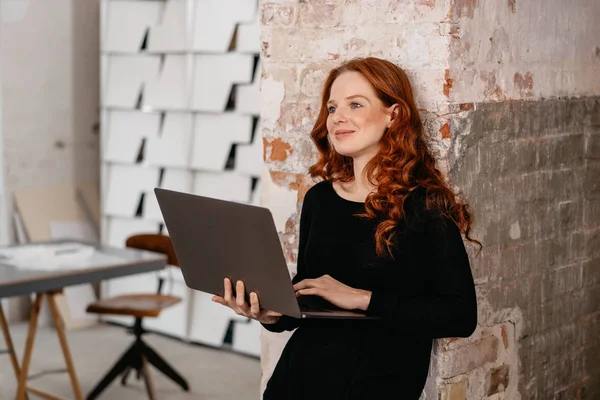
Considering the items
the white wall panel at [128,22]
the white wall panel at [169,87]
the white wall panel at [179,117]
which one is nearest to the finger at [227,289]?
the white wall panel at [179,117]

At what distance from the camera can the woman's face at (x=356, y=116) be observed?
2137mm

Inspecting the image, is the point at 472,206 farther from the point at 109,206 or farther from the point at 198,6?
the point at 109,206

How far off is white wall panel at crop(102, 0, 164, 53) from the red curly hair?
11.7 feet

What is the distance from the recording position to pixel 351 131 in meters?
2.14

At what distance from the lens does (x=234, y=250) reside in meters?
1.99

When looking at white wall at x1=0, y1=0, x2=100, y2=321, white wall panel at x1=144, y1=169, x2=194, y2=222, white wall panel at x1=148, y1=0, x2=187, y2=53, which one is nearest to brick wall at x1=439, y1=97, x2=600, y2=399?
white wall panel at x1=144, y1=169, x2=194, y2=222

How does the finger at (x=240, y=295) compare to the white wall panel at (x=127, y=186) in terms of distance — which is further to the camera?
the white wall panel at (x=127, y=186)

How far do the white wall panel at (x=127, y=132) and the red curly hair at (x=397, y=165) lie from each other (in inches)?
136

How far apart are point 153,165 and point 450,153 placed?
11.5 feet

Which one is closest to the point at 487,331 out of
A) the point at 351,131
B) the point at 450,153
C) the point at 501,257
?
the point at 501,257

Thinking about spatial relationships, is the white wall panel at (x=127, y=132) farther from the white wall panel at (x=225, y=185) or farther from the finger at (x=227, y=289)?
the finger at (x=227, y=289)

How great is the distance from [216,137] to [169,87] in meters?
0.50

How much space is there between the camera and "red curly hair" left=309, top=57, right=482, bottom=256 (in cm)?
207

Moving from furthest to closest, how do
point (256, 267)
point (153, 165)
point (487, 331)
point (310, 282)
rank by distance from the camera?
point (153, 165)
point (487, 331)
point (310, 282)
point (256, 267)
